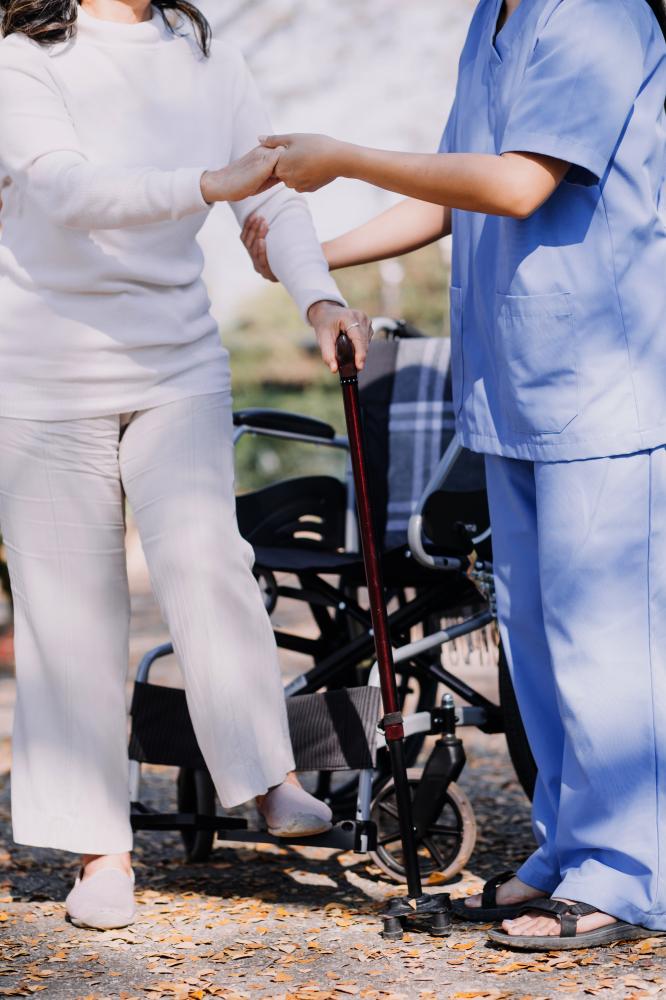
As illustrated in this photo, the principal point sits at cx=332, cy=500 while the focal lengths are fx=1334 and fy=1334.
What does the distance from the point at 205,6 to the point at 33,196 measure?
20.1ft

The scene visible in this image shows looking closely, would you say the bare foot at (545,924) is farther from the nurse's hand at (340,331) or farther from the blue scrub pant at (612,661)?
the nurse's hand at (340,331)

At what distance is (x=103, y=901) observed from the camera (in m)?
2.63

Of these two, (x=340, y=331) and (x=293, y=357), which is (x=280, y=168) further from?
(x=293, y=357)

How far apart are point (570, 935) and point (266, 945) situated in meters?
0.59

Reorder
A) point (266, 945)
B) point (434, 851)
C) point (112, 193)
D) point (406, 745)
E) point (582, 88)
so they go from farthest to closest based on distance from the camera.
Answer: point (406, 745) → point (434, 851) → point (266, 945) → point (112, 193) → point (582, 88)

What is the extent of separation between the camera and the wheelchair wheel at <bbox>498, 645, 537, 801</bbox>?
2877 millimetres

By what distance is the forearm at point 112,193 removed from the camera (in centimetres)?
242

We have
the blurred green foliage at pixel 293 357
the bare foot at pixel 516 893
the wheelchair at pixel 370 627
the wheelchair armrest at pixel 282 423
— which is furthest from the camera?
the blurred green foliage at pixel 293 357

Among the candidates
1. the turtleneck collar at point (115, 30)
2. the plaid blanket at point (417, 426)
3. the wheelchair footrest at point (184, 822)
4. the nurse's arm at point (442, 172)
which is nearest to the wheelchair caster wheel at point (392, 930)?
the wheelchair footrest at point (184, 822)

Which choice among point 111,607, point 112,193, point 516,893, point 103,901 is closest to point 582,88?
point 112,193

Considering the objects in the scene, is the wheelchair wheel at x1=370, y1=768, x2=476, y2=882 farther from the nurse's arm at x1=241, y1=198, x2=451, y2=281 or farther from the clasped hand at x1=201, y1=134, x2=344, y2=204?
the clasped hand at x1=201, y1=134, x2=344, y2=204

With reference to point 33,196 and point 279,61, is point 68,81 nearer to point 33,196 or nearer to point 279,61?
point 33,196

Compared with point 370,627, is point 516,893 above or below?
below

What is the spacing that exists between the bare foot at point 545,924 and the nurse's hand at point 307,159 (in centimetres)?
135
